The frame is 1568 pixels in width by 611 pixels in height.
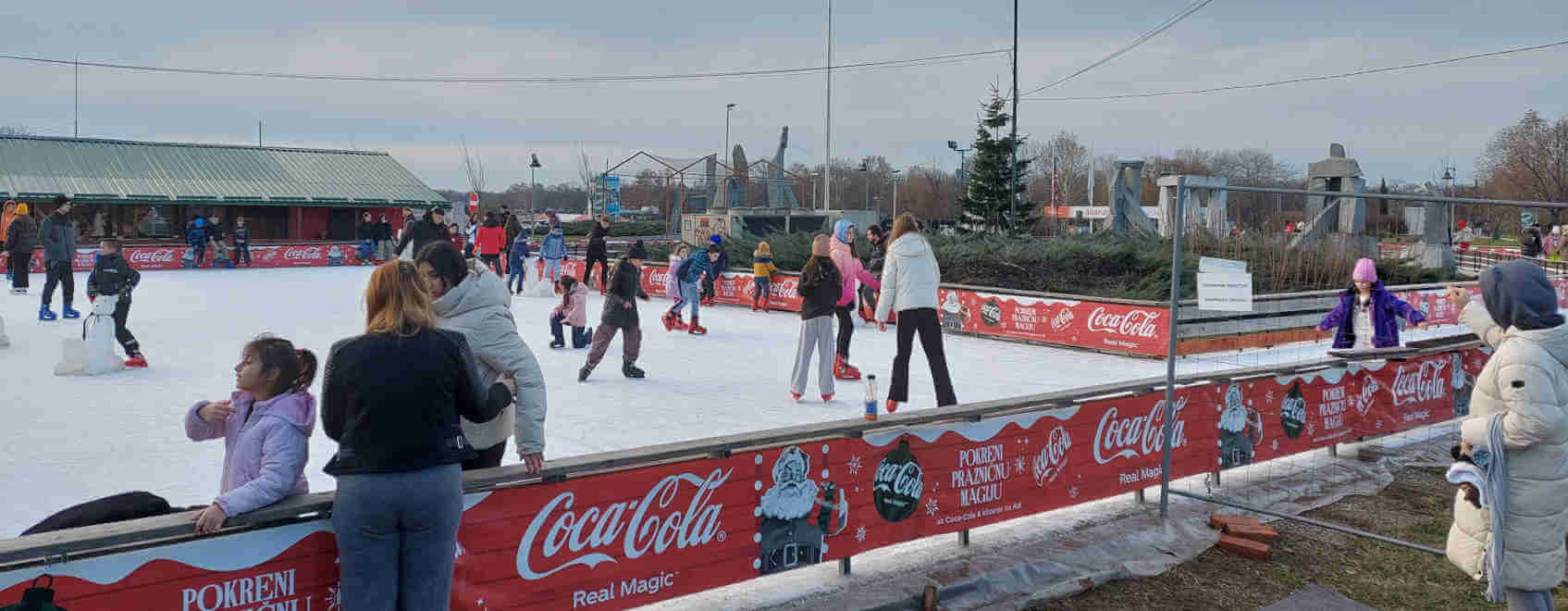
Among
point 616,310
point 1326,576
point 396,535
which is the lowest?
point 1326,576

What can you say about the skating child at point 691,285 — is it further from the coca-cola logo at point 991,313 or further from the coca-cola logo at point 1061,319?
the coca-cola logo at point 1061,319

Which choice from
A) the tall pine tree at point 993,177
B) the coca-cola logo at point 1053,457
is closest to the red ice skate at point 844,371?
the coca-cola logo at point 1053,457

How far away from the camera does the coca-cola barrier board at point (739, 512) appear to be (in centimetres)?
365

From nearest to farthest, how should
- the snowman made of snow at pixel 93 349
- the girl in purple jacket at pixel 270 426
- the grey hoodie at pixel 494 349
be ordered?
the girl in purple jacket at pixel 270 426
the grey hoodie at pixel 494 349
the snowman made of snow at pixel 93 349

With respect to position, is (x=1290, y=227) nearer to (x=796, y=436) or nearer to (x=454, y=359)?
(x=796, y=436)

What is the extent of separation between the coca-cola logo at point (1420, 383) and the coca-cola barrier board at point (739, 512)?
5.26 ft

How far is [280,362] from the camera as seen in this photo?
12.6ft

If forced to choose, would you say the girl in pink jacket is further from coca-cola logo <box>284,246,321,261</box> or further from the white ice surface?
coca-cola logo <box>284,246,321,261</box>

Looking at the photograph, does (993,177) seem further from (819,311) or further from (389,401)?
(389,401)

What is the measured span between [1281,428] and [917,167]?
93494mm

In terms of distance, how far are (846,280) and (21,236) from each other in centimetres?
1344

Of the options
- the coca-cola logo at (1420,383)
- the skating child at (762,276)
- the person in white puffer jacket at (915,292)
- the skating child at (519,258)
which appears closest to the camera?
the person in white puffer jacket at (915,292)

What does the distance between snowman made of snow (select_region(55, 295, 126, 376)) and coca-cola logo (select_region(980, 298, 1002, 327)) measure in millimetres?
11261

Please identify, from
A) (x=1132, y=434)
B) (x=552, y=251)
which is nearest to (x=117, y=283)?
(x=552, y=251)
